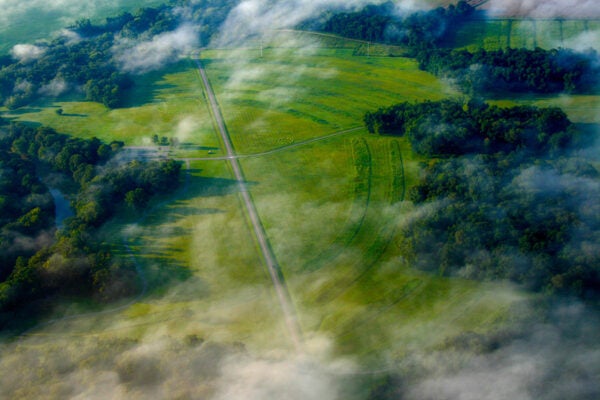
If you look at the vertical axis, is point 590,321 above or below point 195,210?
below

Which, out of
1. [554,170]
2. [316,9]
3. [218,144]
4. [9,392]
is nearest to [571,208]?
[554,170]

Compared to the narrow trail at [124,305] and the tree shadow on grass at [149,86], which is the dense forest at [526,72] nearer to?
the tree shadow on grass at [149,86]

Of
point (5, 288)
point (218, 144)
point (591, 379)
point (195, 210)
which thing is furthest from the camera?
point (218, 144)

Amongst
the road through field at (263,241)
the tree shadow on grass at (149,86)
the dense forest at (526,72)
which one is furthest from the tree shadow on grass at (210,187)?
the dense forest at (526,72)

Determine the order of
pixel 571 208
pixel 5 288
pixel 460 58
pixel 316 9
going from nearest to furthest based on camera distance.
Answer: pixel 5 288
pixel 571 208
pixel 460 58
pixel 316 9

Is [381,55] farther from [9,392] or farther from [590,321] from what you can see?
[9,392]

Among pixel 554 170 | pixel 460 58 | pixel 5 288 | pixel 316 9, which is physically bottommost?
pixel 5 288
